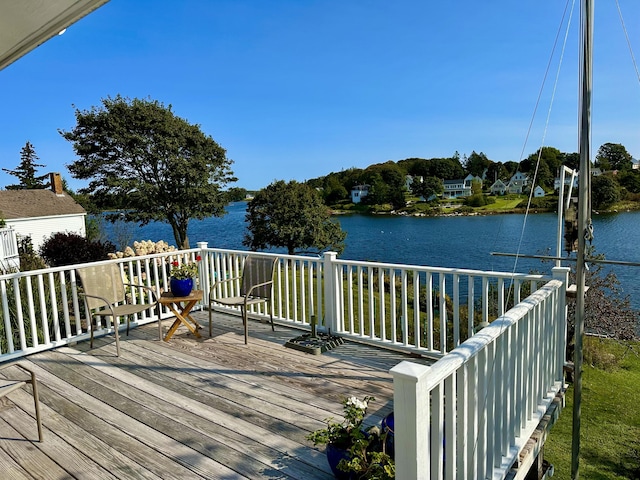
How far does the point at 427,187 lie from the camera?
28.7 meters

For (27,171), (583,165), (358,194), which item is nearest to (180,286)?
(583,165)

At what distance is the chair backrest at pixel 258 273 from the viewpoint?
4.78 meters

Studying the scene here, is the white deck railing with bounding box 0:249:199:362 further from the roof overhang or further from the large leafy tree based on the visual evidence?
the large leafy tree

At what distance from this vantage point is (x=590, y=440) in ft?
13.9

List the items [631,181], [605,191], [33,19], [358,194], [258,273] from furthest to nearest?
[358,194]
[631,181]
[605,191]
[258,273]
[33,19]

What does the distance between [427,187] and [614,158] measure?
75.6ft

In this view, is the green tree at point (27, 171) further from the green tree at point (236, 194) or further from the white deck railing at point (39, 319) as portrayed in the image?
the white deck railing at point (39, 319)

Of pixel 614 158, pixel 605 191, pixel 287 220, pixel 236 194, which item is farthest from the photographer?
pixel 236 194

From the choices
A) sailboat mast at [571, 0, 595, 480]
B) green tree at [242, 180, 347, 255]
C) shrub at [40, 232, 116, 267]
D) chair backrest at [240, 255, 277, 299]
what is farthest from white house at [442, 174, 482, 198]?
sailboat mast at [571, 0, 595, 480]

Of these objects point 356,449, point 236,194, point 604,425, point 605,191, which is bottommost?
point 604,425

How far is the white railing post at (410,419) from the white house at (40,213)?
21803mm

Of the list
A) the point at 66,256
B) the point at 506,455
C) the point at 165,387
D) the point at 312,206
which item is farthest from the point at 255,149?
the point at 506,455

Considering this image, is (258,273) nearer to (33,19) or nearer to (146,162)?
(33,19)

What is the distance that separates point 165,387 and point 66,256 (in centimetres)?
1418
